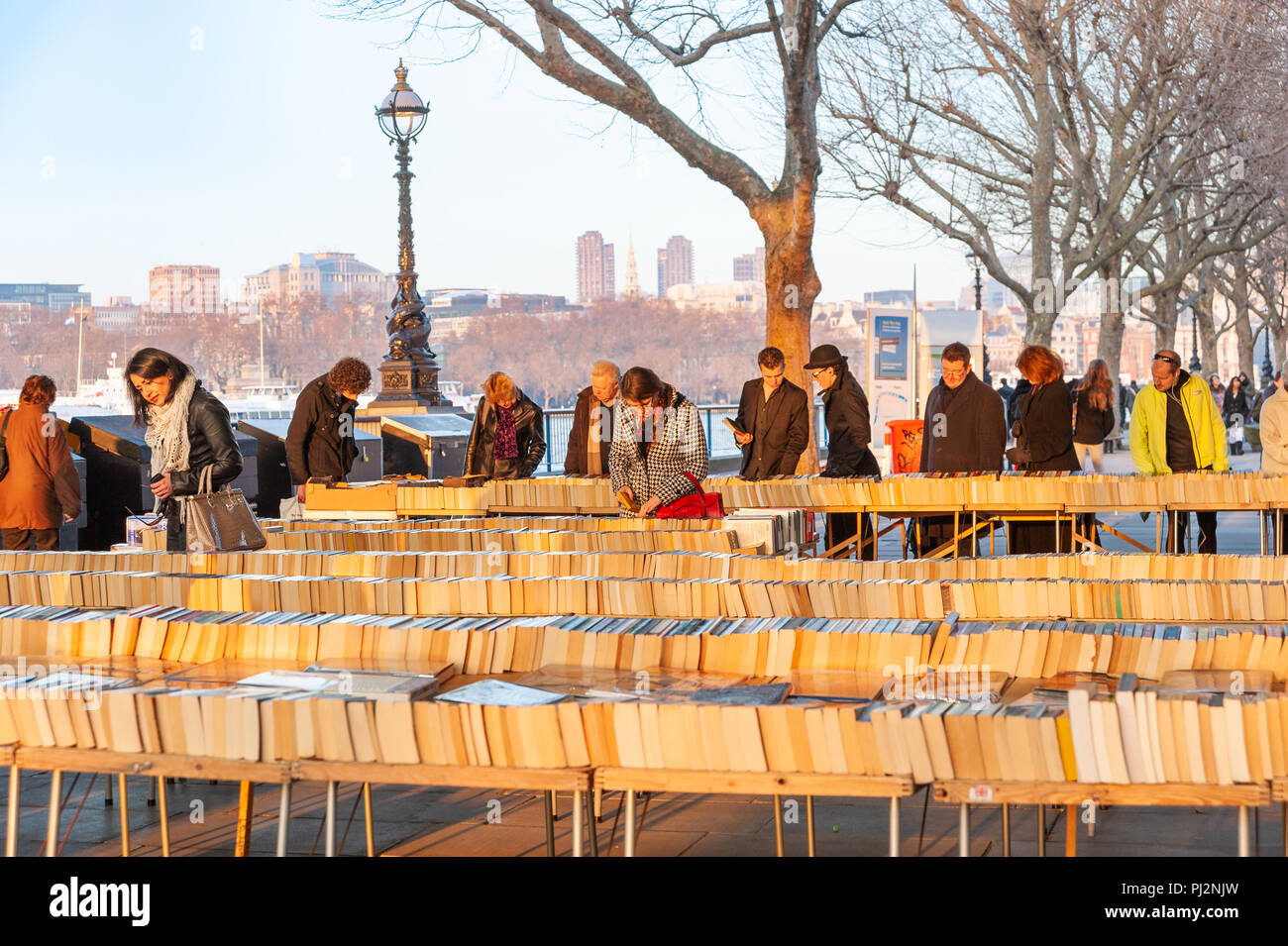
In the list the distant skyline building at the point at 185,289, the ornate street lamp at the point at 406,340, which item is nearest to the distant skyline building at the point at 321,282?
the distant skyline building at the point at 185,289

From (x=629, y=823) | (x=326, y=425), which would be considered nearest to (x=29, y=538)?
(x=326, y=425)

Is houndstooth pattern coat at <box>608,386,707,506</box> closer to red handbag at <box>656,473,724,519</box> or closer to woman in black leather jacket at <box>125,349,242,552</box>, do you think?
red handbag at <box>656,473,724,519</box>

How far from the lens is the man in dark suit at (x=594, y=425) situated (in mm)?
11172

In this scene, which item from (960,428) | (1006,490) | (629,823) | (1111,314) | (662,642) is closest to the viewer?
(629,823)

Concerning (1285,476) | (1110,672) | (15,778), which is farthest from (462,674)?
(1285,476)

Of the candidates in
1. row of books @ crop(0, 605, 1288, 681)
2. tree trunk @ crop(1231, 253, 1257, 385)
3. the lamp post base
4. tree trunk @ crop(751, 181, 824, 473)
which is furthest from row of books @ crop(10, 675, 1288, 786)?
tree trunk @ crop(1231, 253, 1257, 385)

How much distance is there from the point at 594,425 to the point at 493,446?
82 cm

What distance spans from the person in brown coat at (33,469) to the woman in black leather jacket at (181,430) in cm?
402

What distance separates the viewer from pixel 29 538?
10.9 m

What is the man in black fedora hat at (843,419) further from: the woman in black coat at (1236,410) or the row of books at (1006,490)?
the woman in black coat at (1236,410)

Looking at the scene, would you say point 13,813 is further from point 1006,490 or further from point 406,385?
point 406,385

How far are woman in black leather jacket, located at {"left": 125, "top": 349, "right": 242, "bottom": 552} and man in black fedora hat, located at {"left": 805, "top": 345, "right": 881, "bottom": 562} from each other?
497 centimetres
